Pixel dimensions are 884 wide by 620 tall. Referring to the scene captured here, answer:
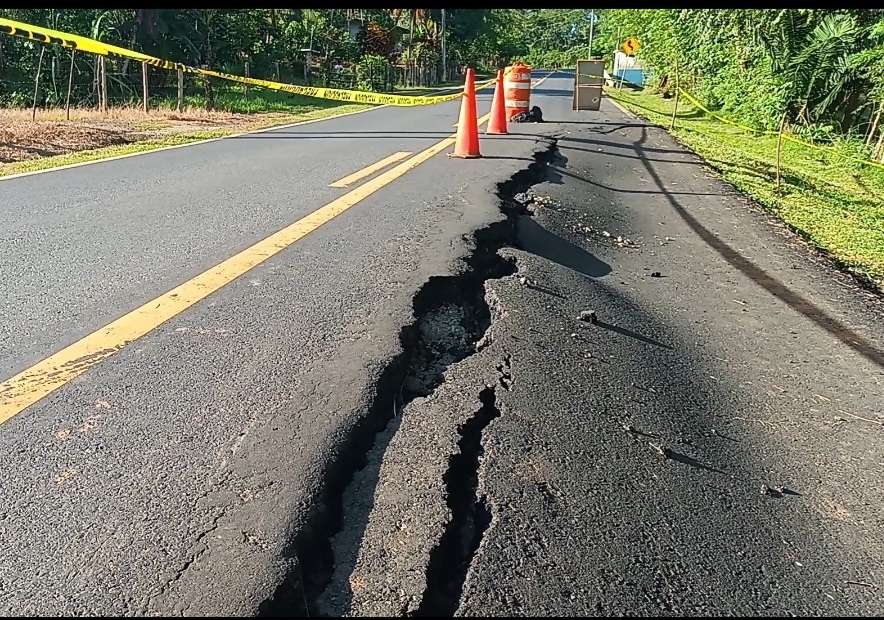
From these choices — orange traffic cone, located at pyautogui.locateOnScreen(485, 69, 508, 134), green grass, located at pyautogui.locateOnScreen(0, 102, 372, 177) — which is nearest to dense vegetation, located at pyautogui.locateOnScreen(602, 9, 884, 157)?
orange traffic cone, located at pyautogui.locateOnScreen(485, 69, 508, 134)

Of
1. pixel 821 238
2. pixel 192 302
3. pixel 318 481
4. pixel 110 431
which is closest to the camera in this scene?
pixel 318 481

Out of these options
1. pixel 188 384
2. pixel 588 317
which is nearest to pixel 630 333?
pixel 588 317

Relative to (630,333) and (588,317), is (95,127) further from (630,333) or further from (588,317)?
(630,333)

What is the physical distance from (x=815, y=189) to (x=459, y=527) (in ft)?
27.3

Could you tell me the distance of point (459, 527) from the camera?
75.2 inches

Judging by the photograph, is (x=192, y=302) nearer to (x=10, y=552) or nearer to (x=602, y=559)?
(x=10, y=552)

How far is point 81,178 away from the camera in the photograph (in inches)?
275

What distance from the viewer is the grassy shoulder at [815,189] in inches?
225

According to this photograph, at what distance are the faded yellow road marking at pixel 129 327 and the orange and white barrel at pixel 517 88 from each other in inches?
389

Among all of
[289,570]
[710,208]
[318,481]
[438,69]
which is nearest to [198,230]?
[318,481]

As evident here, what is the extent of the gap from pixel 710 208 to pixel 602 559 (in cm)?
549

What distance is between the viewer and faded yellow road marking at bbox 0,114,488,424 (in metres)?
2.49

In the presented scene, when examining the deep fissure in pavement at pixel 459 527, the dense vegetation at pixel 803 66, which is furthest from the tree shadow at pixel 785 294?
the dense vegetation at pixel 803 66

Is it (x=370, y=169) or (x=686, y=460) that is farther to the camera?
(x=370, y=169)
